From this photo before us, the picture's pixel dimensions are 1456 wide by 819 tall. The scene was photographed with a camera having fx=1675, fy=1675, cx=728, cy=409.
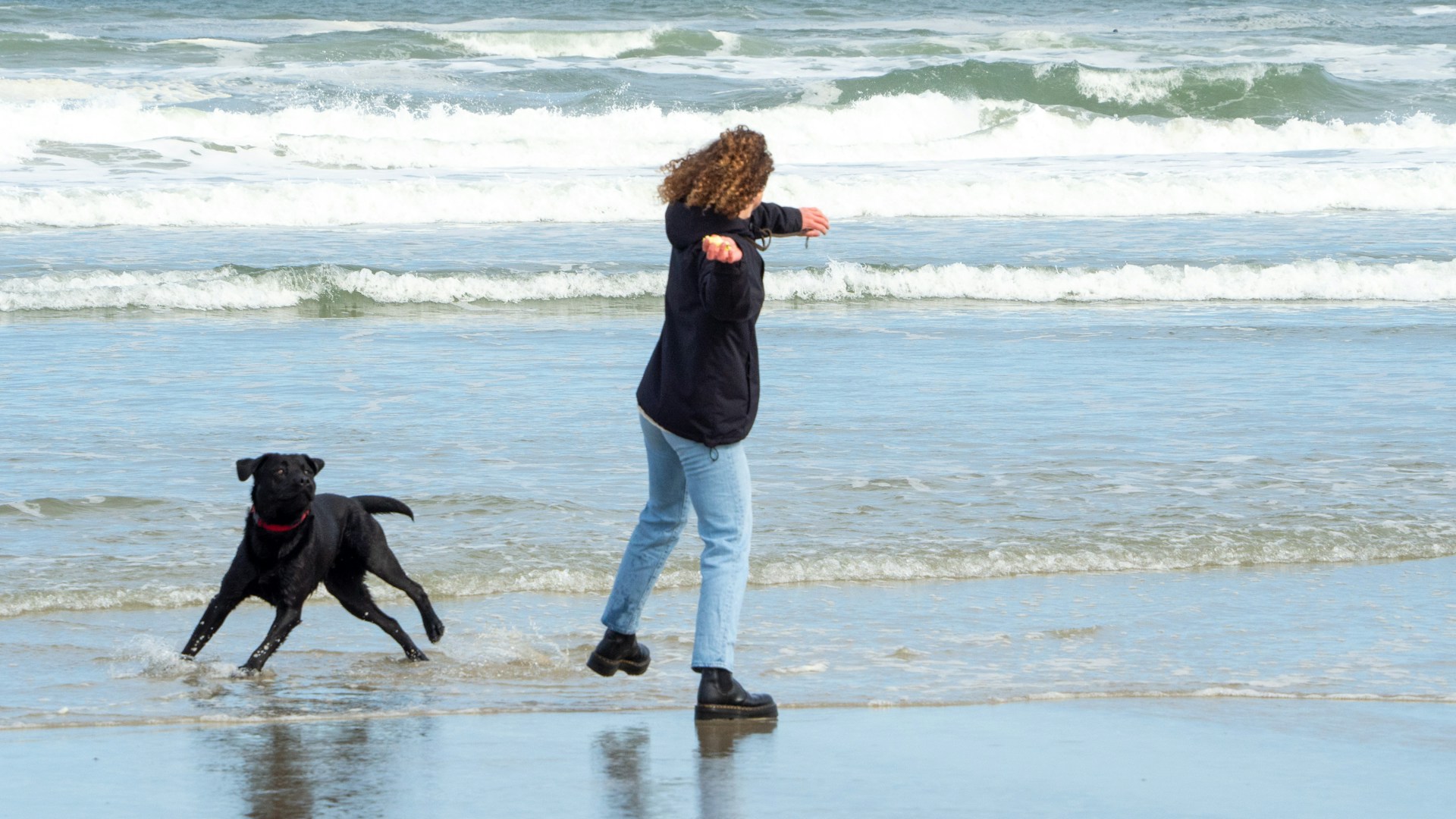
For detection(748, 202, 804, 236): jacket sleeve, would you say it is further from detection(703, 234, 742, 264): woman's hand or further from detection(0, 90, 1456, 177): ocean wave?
detection(0, 90, 1456, 177): ocean wave

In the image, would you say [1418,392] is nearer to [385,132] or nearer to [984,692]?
[984,692]

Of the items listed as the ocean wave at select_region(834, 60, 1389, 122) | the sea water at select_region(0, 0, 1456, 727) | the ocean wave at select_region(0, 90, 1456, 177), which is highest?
the ocean wave at select_region(834, 60, 1389, 122)

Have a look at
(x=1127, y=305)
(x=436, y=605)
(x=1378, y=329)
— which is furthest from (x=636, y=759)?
(x=1127, y=305)

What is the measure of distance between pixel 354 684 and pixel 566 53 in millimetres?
35438

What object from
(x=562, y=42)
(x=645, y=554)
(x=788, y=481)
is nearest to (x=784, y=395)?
(x=788, y=481)

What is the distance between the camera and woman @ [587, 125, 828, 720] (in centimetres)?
420

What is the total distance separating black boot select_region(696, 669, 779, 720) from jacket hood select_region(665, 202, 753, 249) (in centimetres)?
114

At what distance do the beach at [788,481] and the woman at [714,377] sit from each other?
0.30 metres

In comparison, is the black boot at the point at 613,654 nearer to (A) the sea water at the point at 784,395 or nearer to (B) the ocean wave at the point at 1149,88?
(A) the sea water at the point at 784,395

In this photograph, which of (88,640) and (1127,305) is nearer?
(88,640)

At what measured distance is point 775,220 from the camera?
14.5 feet

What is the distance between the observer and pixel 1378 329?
Result: 1224cm

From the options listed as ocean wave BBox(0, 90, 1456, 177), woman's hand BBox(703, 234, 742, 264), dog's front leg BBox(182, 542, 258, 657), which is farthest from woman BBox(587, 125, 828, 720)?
ocean wave BBox(0, 90, 1456, 177)

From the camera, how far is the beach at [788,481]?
4.05m
